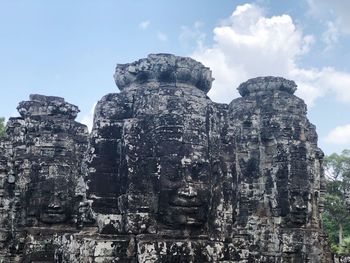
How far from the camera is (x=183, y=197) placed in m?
5.09

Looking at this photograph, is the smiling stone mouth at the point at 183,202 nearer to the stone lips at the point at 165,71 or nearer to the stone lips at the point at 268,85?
the stone lips at the point at 165,71

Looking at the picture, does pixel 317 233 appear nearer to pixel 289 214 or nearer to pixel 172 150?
pixel 289 214

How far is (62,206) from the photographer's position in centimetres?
1016

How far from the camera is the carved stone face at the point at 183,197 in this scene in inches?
200

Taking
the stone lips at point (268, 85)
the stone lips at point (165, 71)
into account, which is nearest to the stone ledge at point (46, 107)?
the stone lips at point (268, 85)

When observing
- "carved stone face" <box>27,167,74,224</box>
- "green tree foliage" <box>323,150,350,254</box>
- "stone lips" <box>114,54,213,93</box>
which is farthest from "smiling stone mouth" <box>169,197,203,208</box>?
"green tree foliage" <box>323,150,350,254</box>

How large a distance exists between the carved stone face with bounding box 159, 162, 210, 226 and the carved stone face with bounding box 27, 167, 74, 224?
5.63 m

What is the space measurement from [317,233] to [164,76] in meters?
7.61

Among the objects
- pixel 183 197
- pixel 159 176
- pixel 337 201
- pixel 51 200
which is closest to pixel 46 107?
pixel 51 200

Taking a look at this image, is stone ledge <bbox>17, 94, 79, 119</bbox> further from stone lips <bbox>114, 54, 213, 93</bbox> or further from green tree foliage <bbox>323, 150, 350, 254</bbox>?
green tree foliage <bbox>323, 150, 350, 254</bbox>

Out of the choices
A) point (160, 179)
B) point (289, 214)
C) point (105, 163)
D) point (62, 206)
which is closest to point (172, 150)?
point (160, 179)

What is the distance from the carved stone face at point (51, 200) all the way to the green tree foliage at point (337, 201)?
24019 millimetres

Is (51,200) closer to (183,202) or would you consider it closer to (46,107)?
(46,107)

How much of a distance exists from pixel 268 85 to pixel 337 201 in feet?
71.8
